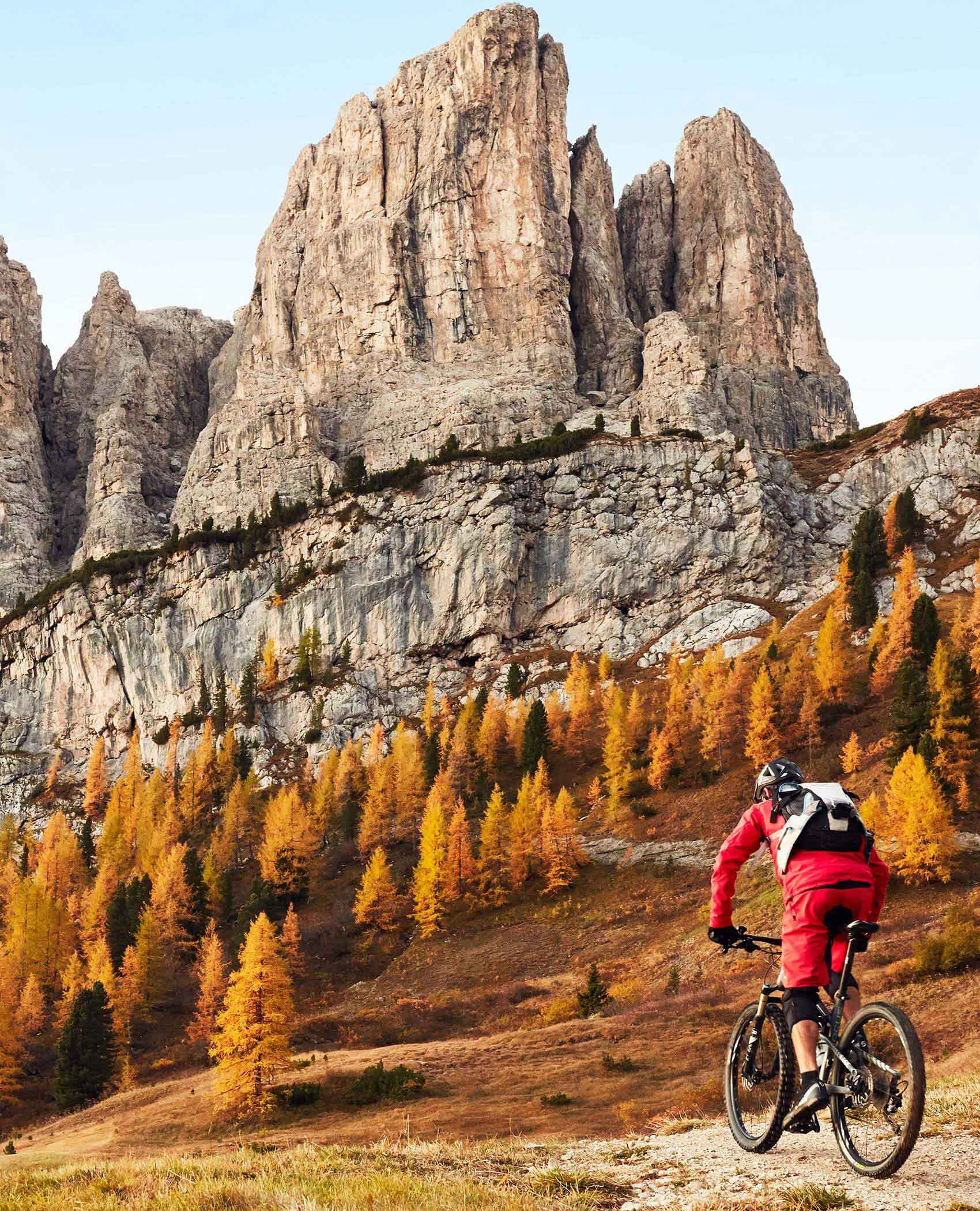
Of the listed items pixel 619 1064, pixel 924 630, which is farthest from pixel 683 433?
pixel 619 1064

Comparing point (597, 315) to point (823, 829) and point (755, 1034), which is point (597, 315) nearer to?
point (755, 1034)

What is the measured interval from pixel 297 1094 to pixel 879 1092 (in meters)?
39.1

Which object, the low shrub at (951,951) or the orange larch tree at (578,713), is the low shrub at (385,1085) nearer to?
the low shrub at (951,951)

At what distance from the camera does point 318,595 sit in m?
155

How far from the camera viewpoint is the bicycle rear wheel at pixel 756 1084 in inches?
352

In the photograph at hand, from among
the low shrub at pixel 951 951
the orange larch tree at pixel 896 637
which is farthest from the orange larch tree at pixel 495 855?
the low shrub at pixel 951 951

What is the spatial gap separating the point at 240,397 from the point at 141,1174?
18200 cm

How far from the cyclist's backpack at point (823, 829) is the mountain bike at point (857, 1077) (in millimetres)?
653

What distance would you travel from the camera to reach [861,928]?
27.1 ft

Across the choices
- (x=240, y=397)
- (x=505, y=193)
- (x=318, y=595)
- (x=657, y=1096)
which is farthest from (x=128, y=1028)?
(x=505, y=193)

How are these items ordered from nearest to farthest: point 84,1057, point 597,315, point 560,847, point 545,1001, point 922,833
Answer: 1. point 922,833
2. point 545,1001
3. point 84,1057
4. point 560,847
5. point 597,315

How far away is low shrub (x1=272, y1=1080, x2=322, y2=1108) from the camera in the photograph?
41031 mm

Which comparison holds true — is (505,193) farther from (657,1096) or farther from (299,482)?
(657,1096)

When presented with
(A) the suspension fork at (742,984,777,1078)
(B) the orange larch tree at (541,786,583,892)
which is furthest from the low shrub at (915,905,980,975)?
(B) the orange larch tree at (541,786,583,892)
